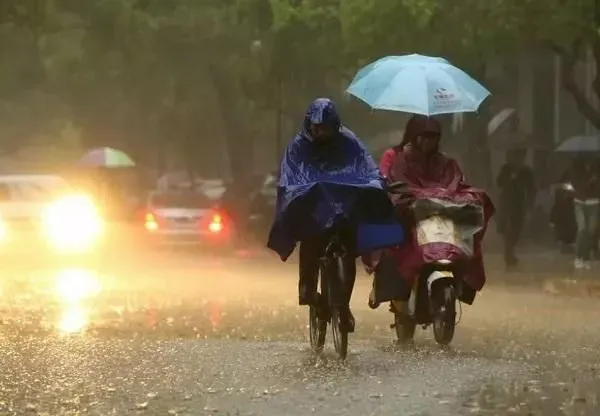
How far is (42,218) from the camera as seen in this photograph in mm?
26812

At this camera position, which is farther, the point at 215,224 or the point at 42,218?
the point at 42,218

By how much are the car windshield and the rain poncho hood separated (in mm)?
16808

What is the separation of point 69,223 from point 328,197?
19.0 metres

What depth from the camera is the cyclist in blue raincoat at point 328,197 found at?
31.8 feet

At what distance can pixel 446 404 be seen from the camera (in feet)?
26.2

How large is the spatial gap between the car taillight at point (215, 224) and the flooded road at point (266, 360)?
10.0m

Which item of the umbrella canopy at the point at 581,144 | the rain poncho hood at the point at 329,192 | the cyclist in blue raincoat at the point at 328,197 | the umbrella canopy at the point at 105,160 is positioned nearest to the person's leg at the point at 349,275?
the cyclist in blue raincoat at the point at 328,197

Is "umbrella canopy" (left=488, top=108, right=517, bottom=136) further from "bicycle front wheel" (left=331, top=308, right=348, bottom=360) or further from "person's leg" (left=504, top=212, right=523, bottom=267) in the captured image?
"bicycle front wheel" (left=331, top=308, right=348, bottom=360)

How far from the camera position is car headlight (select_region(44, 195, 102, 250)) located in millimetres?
27141

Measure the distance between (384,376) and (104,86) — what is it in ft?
124

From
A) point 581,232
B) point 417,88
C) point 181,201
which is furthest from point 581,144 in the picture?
point 417,88

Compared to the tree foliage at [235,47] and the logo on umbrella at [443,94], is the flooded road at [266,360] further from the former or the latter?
the tree foliage at [235,47]

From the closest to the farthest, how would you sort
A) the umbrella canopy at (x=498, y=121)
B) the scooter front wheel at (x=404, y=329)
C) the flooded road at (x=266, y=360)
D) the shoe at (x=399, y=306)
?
1. the flooded road at (x=266, y=360)
2. the shoe at (x=399, y=306)
3. the scooter front wheel at (x=404, y=329)
4. the umbrella canopy at (x=498, y=121)

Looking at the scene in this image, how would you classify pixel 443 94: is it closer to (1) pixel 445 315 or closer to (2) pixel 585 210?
(1) pixel 445 315
